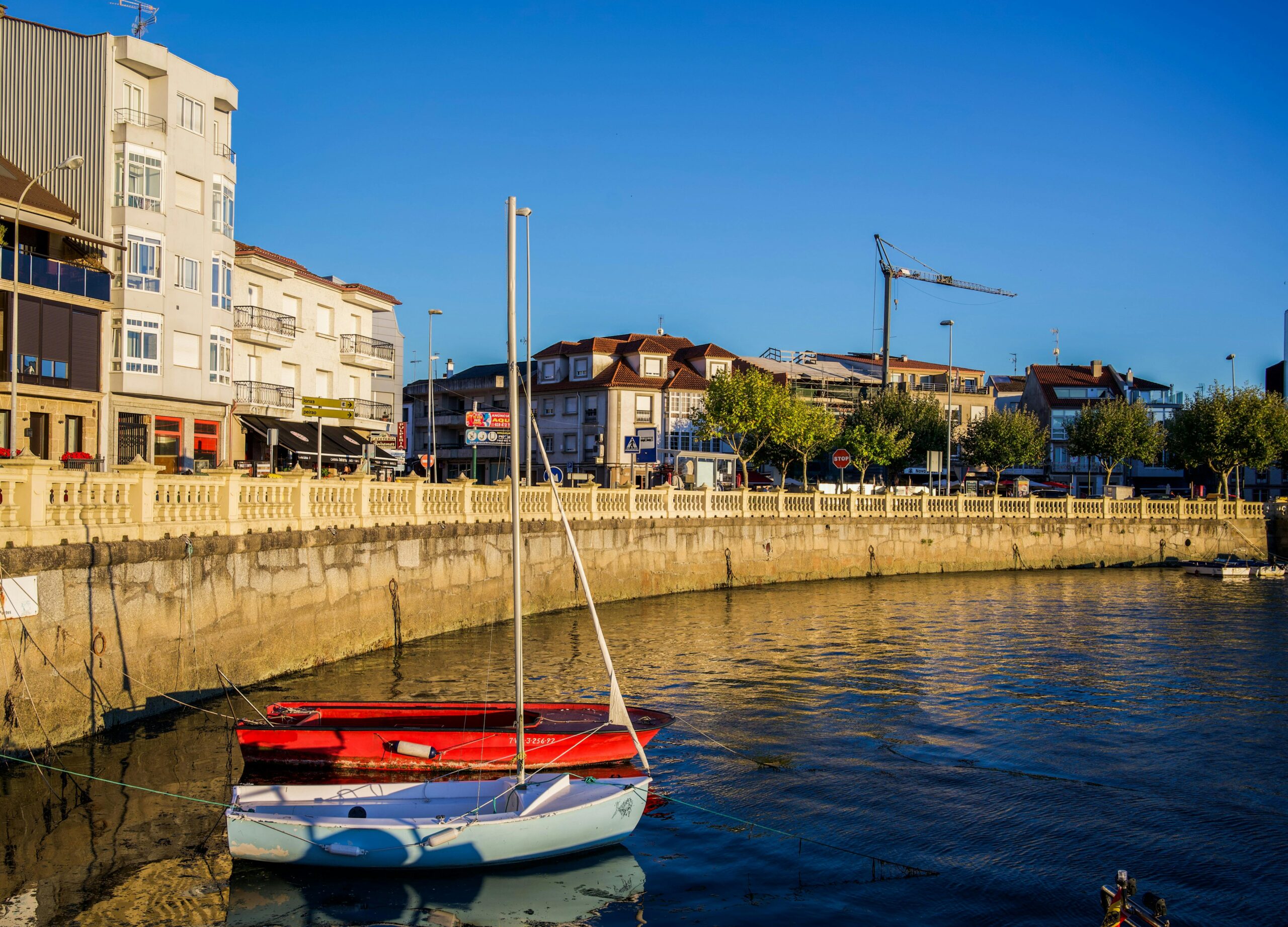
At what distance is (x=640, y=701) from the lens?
79.9ft

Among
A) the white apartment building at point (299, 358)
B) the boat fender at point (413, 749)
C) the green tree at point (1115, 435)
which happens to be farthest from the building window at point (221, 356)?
the green tree at point (1115, 435)

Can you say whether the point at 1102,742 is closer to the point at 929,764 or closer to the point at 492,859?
the point at 929,764

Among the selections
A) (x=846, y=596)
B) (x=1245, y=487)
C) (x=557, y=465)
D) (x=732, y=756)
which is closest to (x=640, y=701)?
(x=732, y=756)

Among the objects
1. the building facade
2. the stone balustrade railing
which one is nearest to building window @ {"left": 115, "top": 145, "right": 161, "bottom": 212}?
the building facade

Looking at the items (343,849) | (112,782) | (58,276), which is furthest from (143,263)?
(343,849)

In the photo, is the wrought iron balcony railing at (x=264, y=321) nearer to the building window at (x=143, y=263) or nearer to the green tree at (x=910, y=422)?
the building window at (x=143, y=263)

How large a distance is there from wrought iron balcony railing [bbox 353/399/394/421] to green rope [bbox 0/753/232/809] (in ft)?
121

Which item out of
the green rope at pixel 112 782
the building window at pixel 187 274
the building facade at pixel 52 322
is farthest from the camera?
the building window at pixel 187 274

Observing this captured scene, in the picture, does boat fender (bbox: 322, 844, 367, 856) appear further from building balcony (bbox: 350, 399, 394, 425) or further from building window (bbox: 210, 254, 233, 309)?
building balcony (bbox: 350, 399, 394, 425)

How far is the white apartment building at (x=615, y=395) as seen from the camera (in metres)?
82.1

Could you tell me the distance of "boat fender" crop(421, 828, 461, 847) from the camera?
44.8 feet

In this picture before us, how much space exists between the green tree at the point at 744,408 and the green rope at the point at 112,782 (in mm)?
49718

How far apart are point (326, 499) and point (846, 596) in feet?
87.1

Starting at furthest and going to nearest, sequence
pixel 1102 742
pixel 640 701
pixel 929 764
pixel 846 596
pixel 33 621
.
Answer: pixel 846 596 < pixel 640 701 < pixel 1102 742 < pixel 929 764 < pixel 33 621
